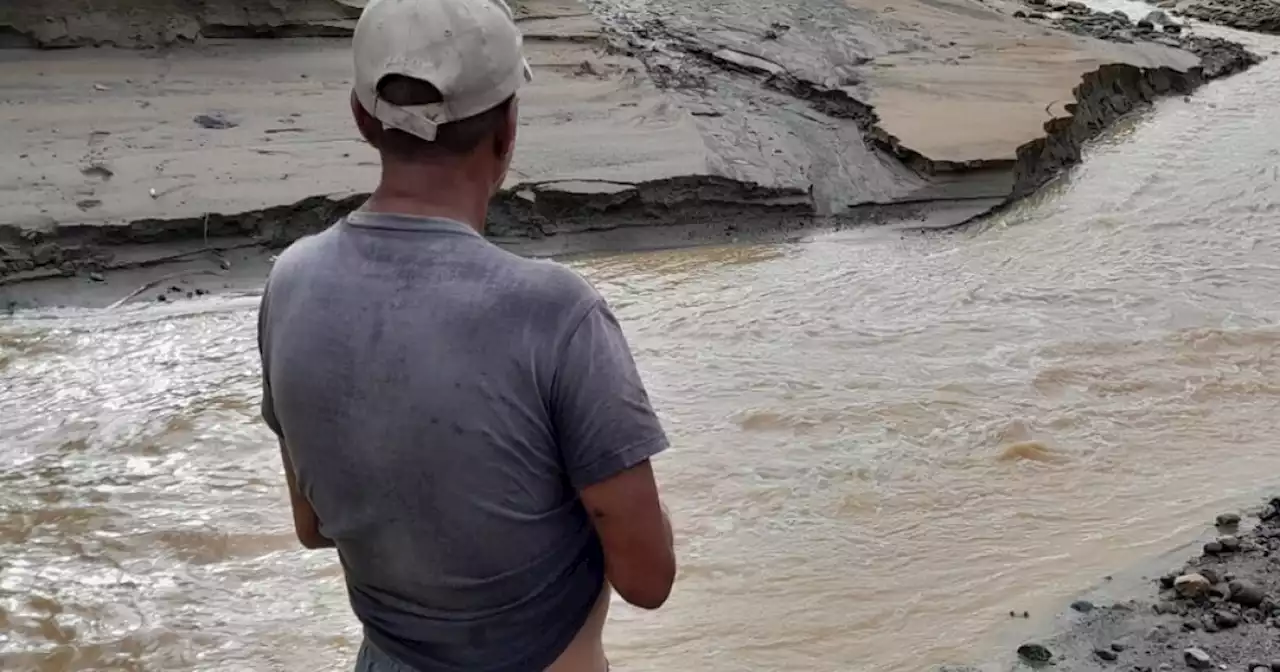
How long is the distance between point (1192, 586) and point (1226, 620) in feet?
0.60

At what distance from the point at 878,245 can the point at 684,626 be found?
3.65m

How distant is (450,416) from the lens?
1.43m

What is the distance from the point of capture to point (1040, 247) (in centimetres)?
696

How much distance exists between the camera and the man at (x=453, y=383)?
4.64 feet

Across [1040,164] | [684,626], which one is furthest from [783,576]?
[1040,164]

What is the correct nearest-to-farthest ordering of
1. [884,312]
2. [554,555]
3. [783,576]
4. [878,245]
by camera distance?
[554,555] → [783,576] → [884,312] → [878,245]

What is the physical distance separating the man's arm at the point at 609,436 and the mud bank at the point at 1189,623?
2266 millimetres

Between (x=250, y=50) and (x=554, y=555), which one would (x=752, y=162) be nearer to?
(x=250, y=50)

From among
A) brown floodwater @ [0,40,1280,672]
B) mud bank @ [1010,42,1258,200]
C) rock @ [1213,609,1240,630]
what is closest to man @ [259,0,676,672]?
brown floodwater @ [0,40,1280,672]

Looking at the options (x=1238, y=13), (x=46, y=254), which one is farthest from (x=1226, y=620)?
(x=1238, y=13)

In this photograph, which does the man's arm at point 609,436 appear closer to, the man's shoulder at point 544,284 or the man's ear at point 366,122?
the man's shoulder at point 544,284

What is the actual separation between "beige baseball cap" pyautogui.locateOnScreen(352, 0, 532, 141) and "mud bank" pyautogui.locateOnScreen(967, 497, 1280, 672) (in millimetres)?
2588

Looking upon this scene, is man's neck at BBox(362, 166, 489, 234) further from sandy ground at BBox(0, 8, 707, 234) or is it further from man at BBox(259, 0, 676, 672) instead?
sandy ground at BBox(0, 8, 707, 234)

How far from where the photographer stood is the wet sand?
6.10m
